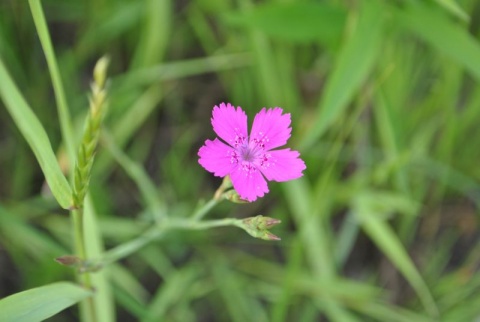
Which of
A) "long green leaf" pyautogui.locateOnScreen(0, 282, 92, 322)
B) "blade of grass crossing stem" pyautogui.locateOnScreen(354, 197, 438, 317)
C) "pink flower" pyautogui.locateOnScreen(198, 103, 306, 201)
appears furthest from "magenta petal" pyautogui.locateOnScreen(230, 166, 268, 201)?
"blade of grass crossing stem" pyautogui.locateOnScreen(354, 197, 438, 317)

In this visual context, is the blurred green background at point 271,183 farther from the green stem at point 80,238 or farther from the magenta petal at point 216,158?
the magenta petal at point 216,158

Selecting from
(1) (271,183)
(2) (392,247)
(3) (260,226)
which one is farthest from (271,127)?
(1) (271,183)

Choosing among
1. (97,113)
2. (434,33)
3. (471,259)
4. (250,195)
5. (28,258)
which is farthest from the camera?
(471,259)

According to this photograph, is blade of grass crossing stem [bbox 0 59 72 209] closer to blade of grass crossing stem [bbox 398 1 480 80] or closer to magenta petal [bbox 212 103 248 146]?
magenta petal [bbox 212 103 248 146]

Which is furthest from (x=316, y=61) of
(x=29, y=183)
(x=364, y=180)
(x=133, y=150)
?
(x=29, y=183)

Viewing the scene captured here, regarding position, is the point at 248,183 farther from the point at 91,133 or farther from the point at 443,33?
the point at 443,33

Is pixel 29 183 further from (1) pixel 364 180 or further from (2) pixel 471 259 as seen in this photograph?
(2) pixel 471 259

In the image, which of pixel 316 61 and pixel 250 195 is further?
pixel 316 61

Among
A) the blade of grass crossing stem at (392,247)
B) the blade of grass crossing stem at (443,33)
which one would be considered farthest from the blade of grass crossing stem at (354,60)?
the blade of grass crossing stem at (392,247)
